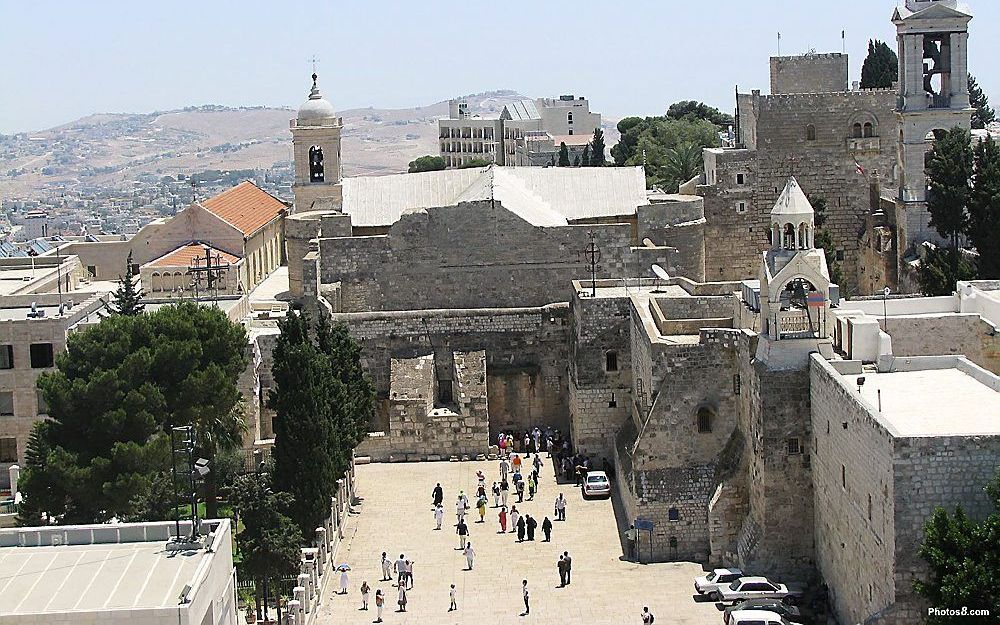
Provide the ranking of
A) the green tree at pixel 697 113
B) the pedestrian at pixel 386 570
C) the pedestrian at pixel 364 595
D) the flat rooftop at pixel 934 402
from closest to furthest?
1. the flat rooftop at pixel 934 402
2. the pedestrian at pixel 364 595
3. the pedestrian at pixel 386 570
4. the green tree at pixel 697 113

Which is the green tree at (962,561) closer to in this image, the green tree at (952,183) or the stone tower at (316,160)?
the green tree at (952,183)

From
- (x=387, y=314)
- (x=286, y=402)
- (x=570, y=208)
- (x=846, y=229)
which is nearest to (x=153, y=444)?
(x=286, y=402)

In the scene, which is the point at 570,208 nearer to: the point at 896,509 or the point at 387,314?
the point at 387,314

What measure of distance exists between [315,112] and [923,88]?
23.1m

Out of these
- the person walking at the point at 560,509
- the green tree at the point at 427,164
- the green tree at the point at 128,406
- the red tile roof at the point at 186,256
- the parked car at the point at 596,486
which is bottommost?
the person walking at the point at 560,509

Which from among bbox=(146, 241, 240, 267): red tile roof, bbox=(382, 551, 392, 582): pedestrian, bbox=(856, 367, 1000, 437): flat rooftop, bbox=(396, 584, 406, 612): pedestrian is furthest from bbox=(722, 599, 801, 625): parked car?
bbox=(146, 241, 240, 267): red tile roof

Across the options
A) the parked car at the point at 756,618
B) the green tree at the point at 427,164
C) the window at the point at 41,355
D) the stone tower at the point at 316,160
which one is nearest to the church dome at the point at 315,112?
the stone tower at the point at 316,160

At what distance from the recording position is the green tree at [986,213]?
49.1m

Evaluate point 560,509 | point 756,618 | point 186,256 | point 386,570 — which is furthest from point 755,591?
point 186,256

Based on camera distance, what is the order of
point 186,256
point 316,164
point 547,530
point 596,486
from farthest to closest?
point 186,256 < point 316,164 < point 596,486 < point 547,530

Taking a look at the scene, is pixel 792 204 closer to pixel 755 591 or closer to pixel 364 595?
pixel 755 591

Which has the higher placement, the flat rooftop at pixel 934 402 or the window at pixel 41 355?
the window at pixel 41 355

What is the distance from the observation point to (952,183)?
52.9 m

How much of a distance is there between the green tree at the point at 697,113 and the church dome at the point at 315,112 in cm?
5211
